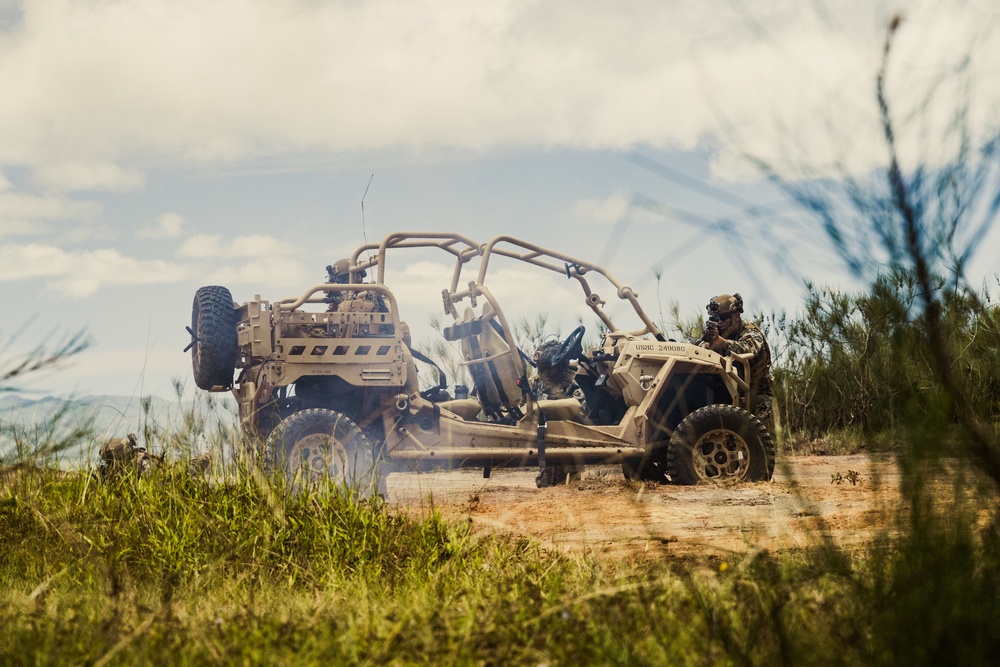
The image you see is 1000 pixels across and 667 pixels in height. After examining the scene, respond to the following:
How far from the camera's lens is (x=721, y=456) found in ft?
29.8

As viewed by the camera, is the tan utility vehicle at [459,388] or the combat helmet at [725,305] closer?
the tan utility vehicle at [459,388]

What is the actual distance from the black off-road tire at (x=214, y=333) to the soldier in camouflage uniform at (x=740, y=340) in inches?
175

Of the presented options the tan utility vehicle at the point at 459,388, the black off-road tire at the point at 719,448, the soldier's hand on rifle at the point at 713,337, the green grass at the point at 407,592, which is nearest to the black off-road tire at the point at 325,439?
the tan utility vehicle at the point at 459,388

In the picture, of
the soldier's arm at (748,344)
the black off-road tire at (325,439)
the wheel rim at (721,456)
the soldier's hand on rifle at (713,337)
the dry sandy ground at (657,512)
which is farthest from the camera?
the soldier's hand on rifle at (713,337)

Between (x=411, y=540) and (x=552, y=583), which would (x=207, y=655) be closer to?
(x=552, y=583)

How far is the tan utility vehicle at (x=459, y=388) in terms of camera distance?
8.51 meters

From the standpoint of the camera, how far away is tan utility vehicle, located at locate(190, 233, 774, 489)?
8.51 metres

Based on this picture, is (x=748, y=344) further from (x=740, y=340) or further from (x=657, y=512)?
(x=657, y=512)

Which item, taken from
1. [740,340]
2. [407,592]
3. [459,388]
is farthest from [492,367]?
[407,592]

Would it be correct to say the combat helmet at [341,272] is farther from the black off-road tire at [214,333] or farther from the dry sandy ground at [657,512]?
the dry sandy ground at [657,512]

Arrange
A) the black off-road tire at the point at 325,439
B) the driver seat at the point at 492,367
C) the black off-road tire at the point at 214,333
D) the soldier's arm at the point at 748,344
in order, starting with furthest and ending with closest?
1. the soldier's arm at the point at 748,344
2. the driver seat at the point at 492,367
3. the black off-road tire at the point at 214,333
4. the black off-road tire at the point at 325,439

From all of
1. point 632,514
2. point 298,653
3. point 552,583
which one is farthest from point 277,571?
point 632,514

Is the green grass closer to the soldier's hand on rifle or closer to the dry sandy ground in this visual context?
the dry sandy ground

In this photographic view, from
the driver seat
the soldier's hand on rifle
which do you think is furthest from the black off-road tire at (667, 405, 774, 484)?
the driver seat
